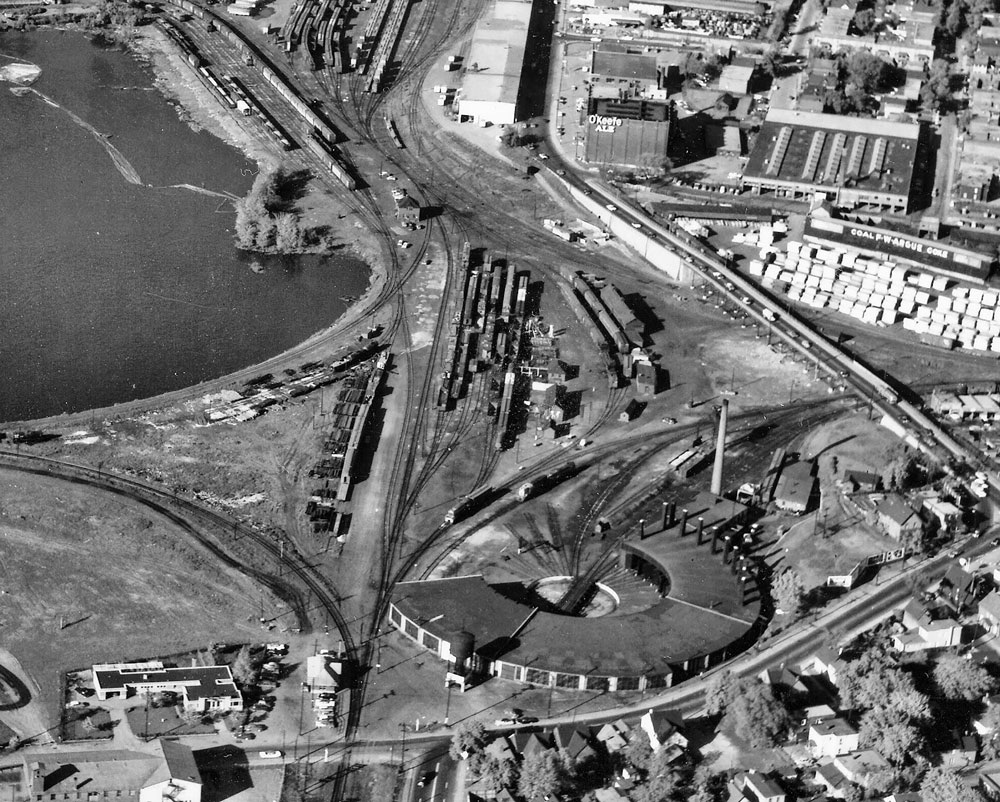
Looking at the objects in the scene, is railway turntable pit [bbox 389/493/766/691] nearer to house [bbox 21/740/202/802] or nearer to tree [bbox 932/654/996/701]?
tree [bbox 932/654/996/701]

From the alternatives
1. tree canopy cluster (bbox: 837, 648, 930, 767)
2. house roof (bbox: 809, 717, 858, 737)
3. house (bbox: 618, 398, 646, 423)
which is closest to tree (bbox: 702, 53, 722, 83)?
house (bbox: 618, 398, 646, 423)

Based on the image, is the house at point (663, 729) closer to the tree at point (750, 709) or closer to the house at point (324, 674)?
the tree at point (750, 709)

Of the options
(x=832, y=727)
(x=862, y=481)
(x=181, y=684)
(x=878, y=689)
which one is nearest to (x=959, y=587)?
(x=878, y=689)

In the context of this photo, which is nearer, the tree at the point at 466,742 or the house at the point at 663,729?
the tree at the point at 466,742

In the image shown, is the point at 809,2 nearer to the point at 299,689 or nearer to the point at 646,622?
the point at 646,622

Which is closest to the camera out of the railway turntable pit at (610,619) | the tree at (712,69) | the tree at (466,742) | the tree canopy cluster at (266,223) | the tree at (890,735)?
the tree at (466,742)

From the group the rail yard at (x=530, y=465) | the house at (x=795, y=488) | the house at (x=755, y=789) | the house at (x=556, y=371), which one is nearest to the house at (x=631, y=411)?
the rail yard at (x=530, y=465)
